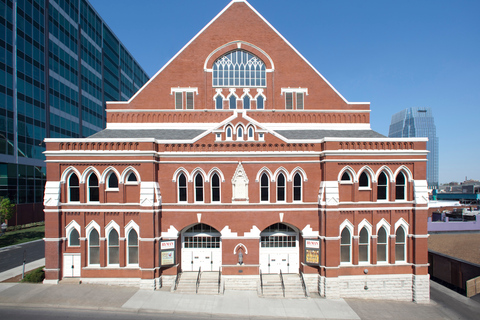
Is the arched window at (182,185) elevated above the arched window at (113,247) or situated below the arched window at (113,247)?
above

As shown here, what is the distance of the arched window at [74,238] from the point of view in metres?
18.0

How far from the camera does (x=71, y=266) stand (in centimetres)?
1794

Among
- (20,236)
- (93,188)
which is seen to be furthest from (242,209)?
(20,236)

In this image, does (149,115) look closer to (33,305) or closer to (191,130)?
(191,130)

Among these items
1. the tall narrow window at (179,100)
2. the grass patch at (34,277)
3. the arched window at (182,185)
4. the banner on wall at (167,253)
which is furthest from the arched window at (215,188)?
the grass patch at (34,277)

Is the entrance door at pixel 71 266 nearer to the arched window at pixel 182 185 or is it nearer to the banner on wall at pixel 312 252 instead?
the arched window at pixel 182 185

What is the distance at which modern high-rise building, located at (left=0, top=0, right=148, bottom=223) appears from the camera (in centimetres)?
3619

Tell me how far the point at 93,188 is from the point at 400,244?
19786 millimetres

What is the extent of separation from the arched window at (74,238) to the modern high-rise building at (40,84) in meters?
25.6

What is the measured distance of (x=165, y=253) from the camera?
17703 millimetres

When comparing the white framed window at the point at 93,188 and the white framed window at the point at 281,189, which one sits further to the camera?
the white framed window at the point at 281,189

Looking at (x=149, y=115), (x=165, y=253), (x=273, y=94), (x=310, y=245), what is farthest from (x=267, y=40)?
(x=165, y=253)

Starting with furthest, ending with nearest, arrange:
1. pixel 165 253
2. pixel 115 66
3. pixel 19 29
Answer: pixel 115 66
pixel 19 29
pixel 165 253

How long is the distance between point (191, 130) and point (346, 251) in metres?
13.6
